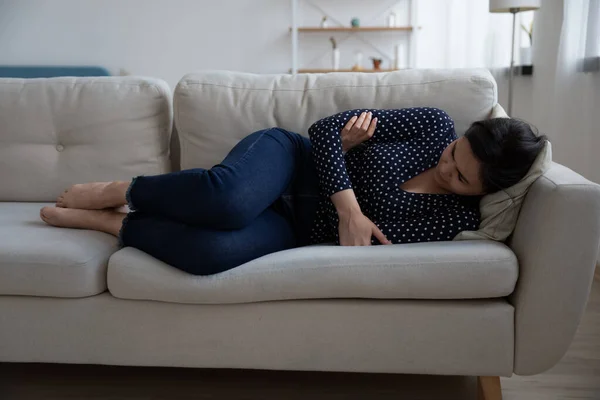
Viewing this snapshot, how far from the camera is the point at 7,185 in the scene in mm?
2020

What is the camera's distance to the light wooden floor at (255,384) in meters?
1.56

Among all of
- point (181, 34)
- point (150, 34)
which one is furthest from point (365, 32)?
point (150, 34)

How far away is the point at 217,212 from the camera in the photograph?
141 cm

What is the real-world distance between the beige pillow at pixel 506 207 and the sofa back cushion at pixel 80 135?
1.03 meters

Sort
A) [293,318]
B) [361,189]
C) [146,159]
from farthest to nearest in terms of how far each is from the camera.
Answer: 1. [146,159]
2. [361,189]
3. [293,318]

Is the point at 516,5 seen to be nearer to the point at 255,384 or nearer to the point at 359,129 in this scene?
the point at 359,129

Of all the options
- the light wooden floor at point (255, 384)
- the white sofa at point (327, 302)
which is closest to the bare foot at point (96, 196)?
the white sofa at point (327, 302)

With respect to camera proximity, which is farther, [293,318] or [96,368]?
[96,368]

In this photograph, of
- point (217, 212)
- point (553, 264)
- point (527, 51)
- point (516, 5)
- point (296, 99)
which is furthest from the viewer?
point (527, 51)

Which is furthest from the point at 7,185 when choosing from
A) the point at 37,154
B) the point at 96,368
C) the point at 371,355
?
the point at 371,355

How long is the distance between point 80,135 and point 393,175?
1051 millimetres

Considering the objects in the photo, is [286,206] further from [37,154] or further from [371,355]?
[37,154]

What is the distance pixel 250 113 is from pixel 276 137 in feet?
0.76

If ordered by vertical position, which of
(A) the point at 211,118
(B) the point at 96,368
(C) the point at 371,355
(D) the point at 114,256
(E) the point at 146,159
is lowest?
(B) the point at 96,368
